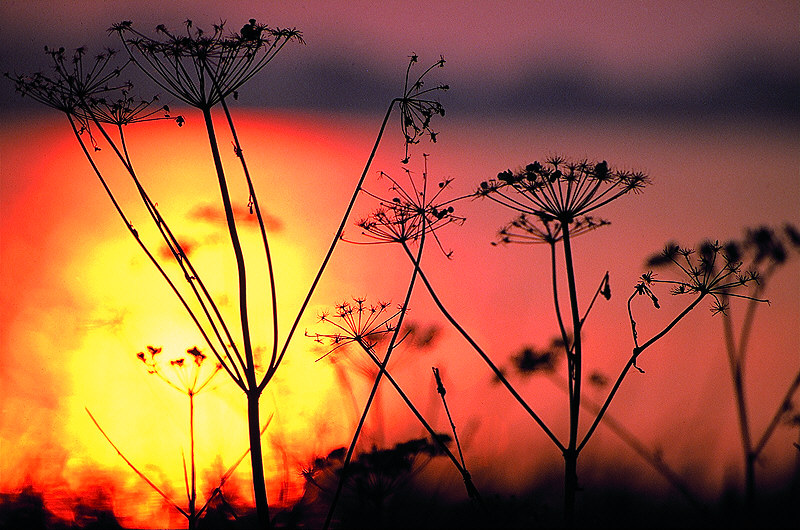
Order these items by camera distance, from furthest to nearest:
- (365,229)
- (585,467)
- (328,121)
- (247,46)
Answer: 1. (328,121)
2. (585,467)
3. (365,229)
4. (247,46)

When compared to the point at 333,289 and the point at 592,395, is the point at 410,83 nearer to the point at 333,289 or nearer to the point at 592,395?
the point at 333,289

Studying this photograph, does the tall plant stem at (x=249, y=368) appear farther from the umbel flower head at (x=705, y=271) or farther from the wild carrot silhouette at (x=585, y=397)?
Result: the umbel flower head at (x=705, y=271)

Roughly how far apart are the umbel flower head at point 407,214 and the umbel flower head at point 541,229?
1.13 ft

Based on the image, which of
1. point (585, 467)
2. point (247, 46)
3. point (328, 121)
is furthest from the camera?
point (328, 121)

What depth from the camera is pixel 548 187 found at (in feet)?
11.6

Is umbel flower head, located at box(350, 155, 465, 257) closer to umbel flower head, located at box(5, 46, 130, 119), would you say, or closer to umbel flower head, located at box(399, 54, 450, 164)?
umbel flower head, located at box(399, 54, 450, 164)

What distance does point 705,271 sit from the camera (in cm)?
367

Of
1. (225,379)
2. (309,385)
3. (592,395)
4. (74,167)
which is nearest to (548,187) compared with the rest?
(592,395)

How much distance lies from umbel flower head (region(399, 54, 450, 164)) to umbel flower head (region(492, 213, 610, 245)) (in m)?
0.60

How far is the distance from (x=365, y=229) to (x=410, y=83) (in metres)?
0.89

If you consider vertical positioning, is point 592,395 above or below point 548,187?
below

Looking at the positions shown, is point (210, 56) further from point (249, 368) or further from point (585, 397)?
point (585, 397)

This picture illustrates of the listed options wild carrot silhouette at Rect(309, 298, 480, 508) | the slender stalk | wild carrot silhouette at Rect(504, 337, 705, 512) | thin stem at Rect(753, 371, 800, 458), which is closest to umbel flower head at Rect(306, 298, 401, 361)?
wild carrot silhouette at Rect(309, 298, 480, 508)

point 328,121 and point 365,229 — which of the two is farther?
point 328,121
